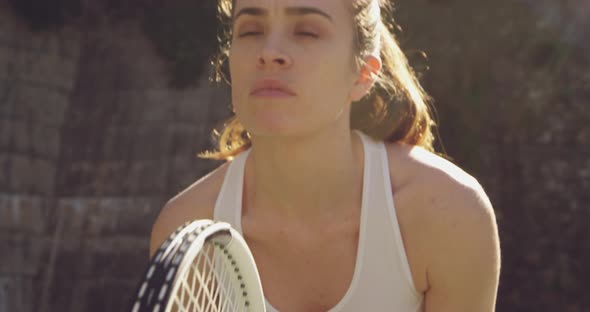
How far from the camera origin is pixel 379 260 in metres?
2.53

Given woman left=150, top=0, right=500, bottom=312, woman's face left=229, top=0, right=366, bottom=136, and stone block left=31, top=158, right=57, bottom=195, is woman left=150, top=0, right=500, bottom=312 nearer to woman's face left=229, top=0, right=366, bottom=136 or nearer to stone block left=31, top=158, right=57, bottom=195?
woman's face left=229, top=0, right=366, bottom=136

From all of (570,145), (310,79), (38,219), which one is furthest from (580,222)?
(310,79)

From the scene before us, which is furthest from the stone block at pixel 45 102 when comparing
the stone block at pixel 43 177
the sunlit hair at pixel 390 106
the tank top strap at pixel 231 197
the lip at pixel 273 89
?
the lip at pixel 273 89

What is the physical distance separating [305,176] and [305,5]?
1.39 ft

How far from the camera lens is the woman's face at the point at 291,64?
7.34ft

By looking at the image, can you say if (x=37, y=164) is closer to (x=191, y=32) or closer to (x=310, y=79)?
(x=191, y=32)

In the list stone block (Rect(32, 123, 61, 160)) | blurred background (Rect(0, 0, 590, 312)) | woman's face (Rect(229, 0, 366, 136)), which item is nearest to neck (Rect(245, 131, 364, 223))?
woman's face (Rect(229, 0, 366, 136))

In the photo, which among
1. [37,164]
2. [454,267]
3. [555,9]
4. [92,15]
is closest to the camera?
[454,267]

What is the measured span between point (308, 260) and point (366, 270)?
16 centimetres

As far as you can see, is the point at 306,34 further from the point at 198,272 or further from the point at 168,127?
the point at 168,127

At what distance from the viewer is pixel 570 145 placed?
5.31m

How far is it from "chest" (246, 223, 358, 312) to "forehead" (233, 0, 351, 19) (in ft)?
1.75

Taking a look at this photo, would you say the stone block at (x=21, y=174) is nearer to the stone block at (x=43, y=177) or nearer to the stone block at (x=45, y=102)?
the stone block at (x=43, y=177)

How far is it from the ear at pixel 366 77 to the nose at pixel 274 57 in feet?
0.79
